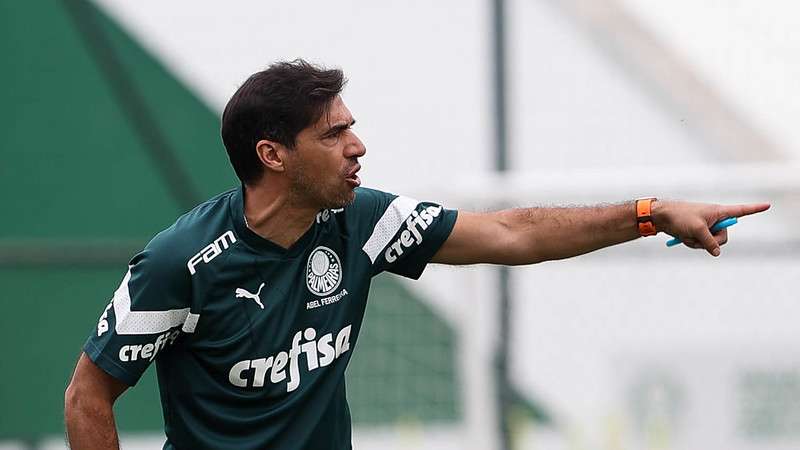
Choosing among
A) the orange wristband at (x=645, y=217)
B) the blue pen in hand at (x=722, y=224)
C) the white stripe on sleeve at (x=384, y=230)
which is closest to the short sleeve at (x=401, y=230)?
the white stripe on sleeve at (x=384, y=230)

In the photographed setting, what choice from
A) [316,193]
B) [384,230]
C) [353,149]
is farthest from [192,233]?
[384,230]

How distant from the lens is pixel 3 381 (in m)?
7.94

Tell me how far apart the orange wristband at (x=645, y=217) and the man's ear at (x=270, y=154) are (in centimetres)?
94

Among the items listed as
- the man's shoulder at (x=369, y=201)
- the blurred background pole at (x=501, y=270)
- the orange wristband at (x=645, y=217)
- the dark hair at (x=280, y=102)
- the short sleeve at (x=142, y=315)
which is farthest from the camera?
the blurred background pole at (x=501, y=270)

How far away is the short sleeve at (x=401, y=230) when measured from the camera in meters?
3.96

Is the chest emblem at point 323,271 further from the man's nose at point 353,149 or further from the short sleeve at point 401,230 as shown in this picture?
the man's nose at point 353,149

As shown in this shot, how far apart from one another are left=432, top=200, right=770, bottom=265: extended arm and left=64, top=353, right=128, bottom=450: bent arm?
98 cm

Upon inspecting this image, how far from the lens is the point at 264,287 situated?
375 centimetres

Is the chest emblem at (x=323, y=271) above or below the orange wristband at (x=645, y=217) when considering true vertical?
below

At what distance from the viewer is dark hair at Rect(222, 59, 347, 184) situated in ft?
12.1

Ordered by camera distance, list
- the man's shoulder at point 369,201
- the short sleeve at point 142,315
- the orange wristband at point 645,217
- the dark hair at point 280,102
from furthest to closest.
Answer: the man's shoulder at point 369,201, the orange wristband at point 645,217, the dark hair at point 280,102, the short sleeve at point 142,315

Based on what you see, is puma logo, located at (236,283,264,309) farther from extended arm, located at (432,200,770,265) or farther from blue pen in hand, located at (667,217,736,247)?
blue pen in hand, located at (667,217,736,247)

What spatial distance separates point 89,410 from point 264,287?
0.54m

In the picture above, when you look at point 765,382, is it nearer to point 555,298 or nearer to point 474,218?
point 555,298
